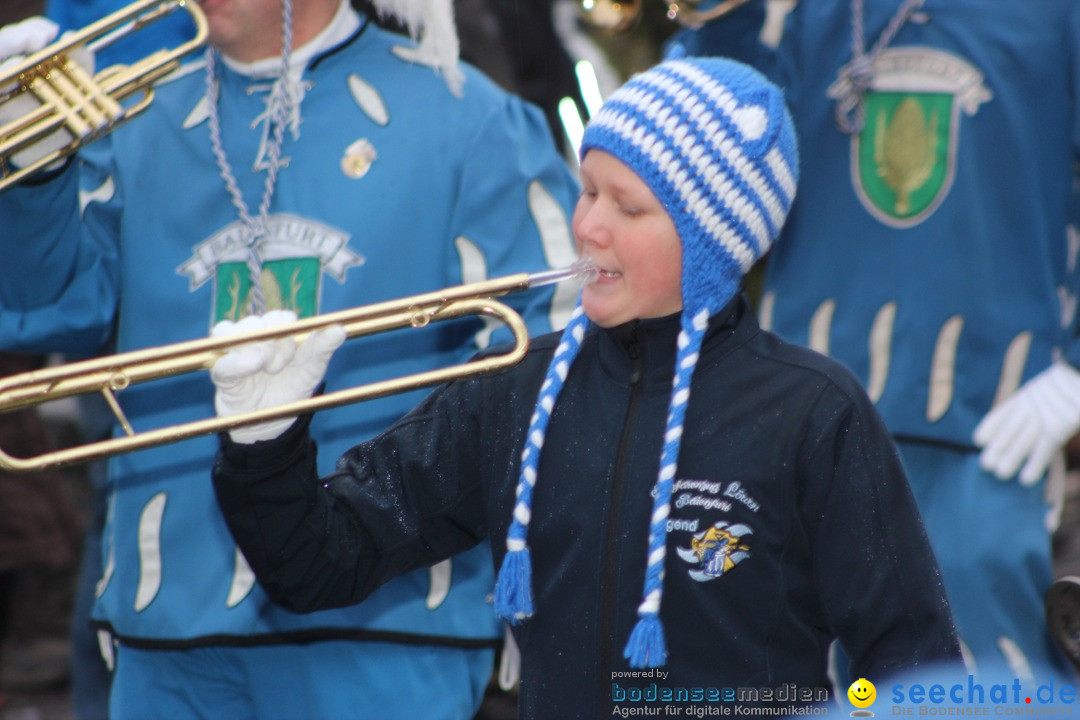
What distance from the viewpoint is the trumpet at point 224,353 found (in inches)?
92.5

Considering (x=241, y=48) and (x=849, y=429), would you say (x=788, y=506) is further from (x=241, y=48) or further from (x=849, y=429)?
(x=241, y=48)

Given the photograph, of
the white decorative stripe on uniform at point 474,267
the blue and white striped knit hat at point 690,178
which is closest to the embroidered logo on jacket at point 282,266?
the white decorative stripe on uniform at point 474,267

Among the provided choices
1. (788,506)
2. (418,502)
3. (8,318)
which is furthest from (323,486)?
(8,318)

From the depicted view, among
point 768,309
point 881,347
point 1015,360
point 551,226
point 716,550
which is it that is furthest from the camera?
point 768,309

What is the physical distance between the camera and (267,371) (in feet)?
7.94

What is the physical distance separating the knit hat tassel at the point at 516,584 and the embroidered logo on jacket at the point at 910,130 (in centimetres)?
176

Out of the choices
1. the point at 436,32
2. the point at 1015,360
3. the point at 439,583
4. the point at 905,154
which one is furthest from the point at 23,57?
the point at 1015,360

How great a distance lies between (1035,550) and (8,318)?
92.3 inches

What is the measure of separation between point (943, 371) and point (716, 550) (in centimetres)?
158

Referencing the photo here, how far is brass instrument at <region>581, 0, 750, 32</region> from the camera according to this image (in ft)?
12.7

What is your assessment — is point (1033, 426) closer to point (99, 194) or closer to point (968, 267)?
point (968, 267)

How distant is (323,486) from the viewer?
249 cm

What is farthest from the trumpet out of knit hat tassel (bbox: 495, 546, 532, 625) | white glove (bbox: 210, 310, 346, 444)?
knit hat tassel (bbox: 495, 546, 532, 625)

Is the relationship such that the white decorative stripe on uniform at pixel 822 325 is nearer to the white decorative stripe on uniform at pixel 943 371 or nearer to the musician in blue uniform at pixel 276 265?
the white decorative stripe on uniform at pixel 943 371
